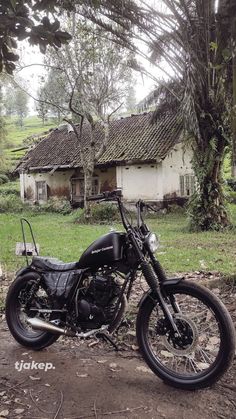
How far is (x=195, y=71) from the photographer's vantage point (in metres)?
10.6

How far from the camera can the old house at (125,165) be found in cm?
2039

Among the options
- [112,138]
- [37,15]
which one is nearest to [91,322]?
[37,15]

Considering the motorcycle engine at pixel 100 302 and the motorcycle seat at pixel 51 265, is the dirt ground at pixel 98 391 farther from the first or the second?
the motorcycle seat at pixel 51 265

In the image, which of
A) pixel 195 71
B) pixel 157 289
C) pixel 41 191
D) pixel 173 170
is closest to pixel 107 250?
pixel 157 289

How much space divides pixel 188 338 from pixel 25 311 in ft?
5.37

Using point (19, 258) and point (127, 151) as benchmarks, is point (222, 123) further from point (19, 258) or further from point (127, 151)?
point (127, 151)

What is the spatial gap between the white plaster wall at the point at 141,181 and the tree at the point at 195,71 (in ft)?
22.0

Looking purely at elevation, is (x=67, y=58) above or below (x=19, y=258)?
above

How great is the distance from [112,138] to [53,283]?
20795mm

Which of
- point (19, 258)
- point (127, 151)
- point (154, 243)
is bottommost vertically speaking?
point (19, 258)

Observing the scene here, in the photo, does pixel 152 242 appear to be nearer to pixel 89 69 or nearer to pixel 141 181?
pixel 89 69

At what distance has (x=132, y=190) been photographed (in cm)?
2109

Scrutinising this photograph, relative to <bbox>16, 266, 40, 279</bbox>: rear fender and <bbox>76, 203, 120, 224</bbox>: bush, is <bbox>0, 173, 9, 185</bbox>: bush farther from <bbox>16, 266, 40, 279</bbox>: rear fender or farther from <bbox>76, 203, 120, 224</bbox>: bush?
<bbox>16, 266, 40, 279</bbox>: rear fender

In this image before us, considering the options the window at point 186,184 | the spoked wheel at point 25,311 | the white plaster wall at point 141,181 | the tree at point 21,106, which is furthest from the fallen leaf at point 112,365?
the tree at point 21,106
